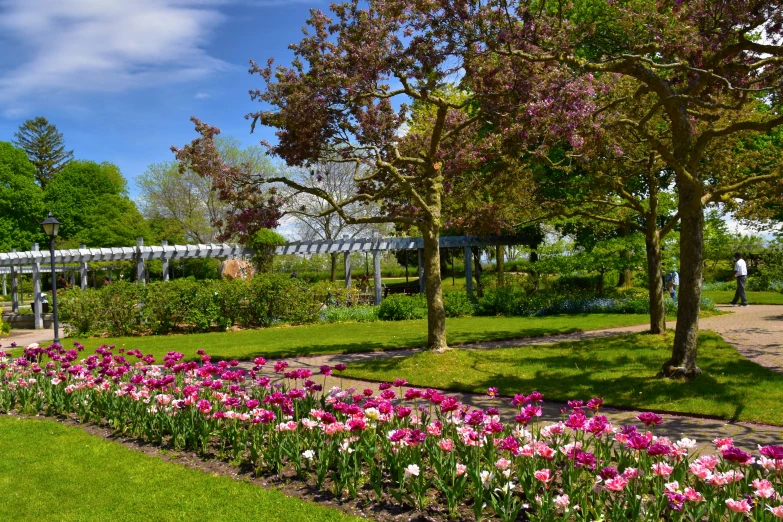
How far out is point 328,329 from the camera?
1581 cm

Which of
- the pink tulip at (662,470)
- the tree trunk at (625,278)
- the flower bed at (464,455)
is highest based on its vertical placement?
the tree trunk at (625,278)

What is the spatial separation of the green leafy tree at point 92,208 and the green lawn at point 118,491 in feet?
112

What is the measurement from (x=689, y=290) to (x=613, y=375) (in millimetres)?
1508

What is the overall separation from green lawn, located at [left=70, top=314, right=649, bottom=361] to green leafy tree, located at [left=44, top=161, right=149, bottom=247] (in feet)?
81.7

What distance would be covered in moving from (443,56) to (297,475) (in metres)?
5.38

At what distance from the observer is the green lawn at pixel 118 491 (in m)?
3.82

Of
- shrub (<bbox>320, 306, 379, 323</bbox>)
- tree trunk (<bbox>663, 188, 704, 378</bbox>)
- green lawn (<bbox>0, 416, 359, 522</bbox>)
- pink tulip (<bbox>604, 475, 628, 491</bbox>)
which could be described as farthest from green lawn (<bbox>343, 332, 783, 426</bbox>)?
shrub (<bbox>320, 306, 379, 323</bbox>)

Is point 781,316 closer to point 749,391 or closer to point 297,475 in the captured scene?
point 749,391

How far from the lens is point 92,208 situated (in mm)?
42719

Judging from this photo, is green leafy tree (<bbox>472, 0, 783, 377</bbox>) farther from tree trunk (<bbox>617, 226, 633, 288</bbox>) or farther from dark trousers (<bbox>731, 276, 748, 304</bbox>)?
tree trunk (<bbox>617, 226, 633, 288</bbox>)

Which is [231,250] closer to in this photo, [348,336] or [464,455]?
[348,336]

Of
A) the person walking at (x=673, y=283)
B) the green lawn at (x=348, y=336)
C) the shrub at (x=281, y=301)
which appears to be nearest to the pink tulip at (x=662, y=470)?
the green lawn at (x=348, y=336)

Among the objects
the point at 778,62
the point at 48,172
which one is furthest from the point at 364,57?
→ the point at 48,172

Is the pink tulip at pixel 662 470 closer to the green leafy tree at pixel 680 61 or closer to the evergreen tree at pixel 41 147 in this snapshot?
the green leafy tree at pixel 680 61
